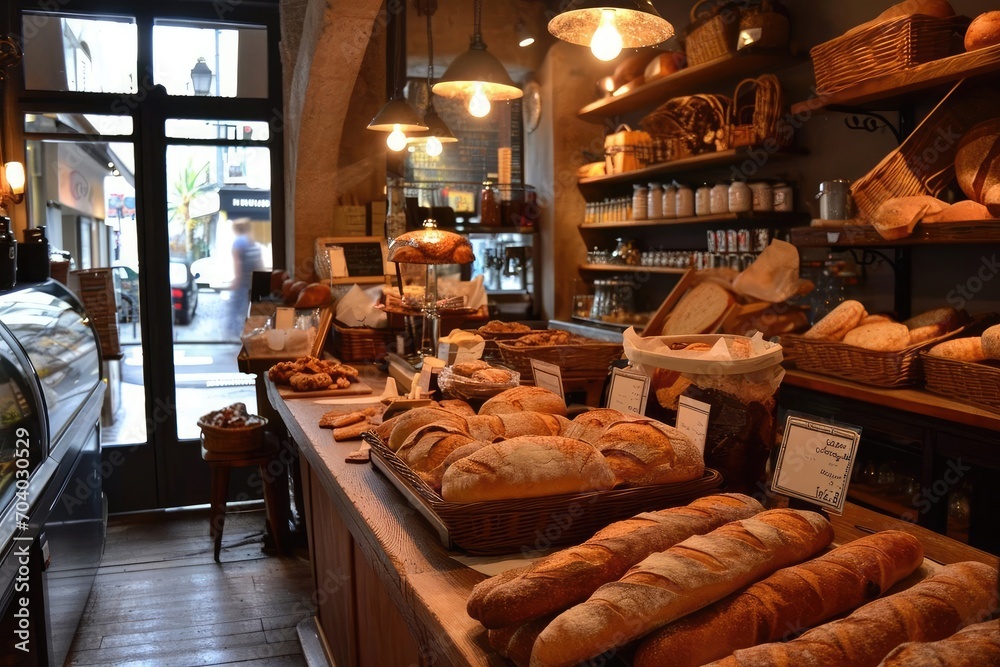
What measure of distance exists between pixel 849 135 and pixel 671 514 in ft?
11.0

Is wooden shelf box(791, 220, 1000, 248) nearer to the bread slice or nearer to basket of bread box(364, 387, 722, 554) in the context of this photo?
the bread slice

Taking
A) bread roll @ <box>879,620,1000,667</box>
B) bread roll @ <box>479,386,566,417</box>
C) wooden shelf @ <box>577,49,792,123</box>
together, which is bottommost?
bread roll @ <box>879,620,1000,667</box>

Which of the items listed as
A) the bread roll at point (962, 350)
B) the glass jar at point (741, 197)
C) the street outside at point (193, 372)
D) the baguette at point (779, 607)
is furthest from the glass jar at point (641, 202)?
the baguette at point (779, 607)

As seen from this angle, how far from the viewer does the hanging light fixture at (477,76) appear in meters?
3.21

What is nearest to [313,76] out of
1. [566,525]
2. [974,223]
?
[974,223]

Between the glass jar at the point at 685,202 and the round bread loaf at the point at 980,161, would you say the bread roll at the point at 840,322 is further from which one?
the glass jar at the point at 685,202

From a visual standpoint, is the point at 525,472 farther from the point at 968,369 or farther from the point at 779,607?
the point at 968,369

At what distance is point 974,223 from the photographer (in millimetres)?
2689

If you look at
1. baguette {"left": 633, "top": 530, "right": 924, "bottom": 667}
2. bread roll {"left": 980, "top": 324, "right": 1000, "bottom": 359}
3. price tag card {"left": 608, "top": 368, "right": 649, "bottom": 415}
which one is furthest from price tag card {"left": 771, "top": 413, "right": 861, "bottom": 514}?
bread roll {"left": 980, "top": 324, "right": 1000, "bottom": 359}

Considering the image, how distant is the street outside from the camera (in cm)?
552

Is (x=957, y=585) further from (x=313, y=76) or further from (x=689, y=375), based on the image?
(x=313, y=76)

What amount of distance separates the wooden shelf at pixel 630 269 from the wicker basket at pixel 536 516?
334 cm

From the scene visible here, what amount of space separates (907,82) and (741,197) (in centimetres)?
135

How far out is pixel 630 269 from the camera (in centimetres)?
545
